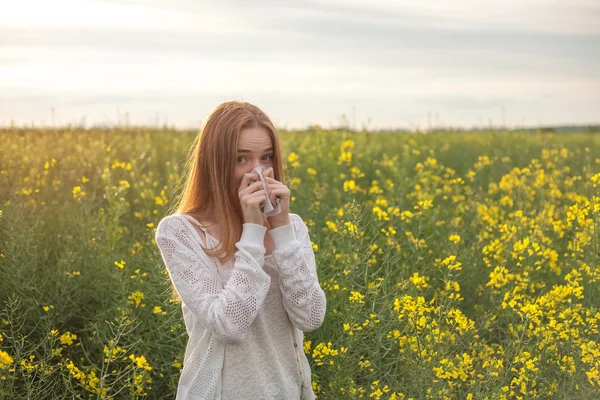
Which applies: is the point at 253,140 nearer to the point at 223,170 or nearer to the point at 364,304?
the point at 223,170

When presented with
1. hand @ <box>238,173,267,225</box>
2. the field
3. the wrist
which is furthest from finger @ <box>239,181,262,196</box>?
the field

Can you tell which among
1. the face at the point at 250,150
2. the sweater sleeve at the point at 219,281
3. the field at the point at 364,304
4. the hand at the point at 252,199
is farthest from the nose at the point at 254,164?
the field at the point at 364,304

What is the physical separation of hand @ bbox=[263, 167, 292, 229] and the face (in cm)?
8

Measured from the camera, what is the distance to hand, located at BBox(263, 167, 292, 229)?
212 cm

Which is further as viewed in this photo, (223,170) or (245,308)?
(223,170)

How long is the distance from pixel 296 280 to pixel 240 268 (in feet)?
0.57

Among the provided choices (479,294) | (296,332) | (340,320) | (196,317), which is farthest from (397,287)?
(196,317)

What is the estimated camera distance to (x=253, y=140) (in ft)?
7.46

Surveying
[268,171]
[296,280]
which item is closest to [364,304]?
[296,280]

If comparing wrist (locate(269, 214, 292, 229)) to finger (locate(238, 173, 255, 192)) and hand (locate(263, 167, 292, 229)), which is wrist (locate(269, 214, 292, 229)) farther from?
finger (locate(238, 173, 255, 192))

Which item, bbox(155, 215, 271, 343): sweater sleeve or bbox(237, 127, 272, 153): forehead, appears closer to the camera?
bbox(155, 215, 271, 343): sweater sleeve

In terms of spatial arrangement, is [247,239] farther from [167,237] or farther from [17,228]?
[17,228]

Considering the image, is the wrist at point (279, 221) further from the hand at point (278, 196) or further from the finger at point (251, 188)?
the finger at point (251, 188)

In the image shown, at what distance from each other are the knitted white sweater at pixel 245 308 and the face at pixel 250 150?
8.2 inches
